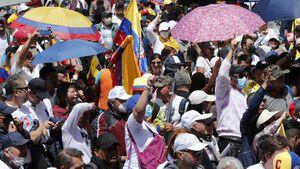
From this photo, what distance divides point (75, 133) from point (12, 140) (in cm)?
130

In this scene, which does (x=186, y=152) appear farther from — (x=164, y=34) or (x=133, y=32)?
(x=164, y=34)

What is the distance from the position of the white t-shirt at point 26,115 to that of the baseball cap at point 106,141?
0.99 meters

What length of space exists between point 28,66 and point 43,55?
740mm

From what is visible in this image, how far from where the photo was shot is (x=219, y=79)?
10.8 meters

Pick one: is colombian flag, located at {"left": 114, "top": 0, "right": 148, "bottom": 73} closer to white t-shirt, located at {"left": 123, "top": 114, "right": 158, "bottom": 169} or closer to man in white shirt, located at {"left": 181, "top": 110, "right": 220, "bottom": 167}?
man in white shirt, located at {"left": 181, "top": 110, "right": 220, "bottom": 167}

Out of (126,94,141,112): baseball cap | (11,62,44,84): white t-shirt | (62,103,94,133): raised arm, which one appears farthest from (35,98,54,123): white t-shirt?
(11,62,44,84): white t-shirt

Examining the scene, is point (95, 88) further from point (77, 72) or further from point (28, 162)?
point (28, 162)

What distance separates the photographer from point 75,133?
10.1 m

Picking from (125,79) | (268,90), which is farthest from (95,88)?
(268,90)

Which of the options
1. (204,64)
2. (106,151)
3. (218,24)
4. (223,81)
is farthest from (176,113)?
(204,64)

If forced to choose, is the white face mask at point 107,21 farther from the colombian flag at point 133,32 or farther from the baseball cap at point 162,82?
the baseball cap at point 162,82

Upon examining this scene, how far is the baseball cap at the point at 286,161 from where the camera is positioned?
7.84 metres

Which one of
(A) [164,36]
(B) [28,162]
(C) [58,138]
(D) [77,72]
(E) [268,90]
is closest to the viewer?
(B) [28,162]

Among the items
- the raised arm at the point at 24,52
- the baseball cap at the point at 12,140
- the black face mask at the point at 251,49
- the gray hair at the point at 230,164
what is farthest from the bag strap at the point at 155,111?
the black face mask at the point at 251,49
